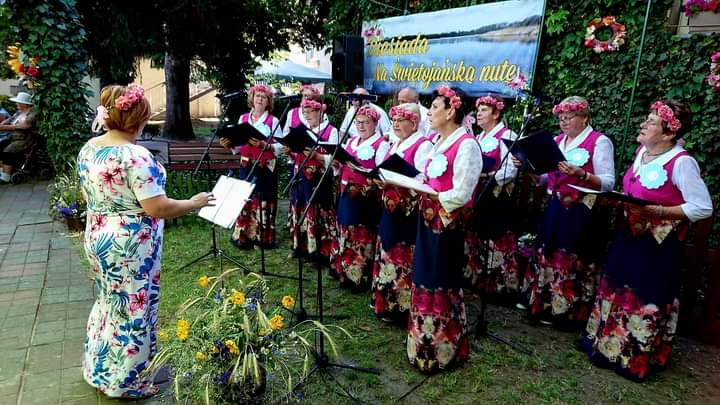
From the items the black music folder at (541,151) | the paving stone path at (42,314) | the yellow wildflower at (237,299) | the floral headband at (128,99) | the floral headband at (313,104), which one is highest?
the floral headband at (313,104)

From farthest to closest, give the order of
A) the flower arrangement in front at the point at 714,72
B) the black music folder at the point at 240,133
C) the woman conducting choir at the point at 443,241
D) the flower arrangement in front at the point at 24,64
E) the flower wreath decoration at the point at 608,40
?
the flower arrangement in front at the point at 24,64, the flower wreath decoration at the point at 608,40, the black music folder at the point at 240,133, the flower arrangement in front at the point at 714,72, the woman conducting choir at the point at 443,241

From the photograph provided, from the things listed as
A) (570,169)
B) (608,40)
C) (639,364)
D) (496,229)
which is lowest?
(639,364)

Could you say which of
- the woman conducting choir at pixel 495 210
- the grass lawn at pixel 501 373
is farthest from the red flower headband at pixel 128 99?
the woman conducting choir at pixel 495 210

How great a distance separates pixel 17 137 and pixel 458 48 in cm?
846

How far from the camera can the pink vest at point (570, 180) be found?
3.64 m

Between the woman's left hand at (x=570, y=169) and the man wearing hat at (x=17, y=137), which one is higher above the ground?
the woman's left hand at (x=570, y=169)

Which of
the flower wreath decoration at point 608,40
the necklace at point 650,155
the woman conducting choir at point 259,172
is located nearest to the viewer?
the necklace at point 650,155

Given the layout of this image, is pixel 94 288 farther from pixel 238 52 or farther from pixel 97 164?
pixel 238 52

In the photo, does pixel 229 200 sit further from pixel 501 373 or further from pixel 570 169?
pixel 570 169

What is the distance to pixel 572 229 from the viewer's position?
379 cm

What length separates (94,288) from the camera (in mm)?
4539

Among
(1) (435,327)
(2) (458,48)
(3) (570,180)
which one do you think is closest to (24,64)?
(2) (458,48)

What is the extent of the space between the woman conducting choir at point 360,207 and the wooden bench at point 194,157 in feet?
8.94

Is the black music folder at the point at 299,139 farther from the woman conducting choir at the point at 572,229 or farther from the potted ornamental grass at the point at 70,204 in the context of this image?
the potted ornamental grass at the point at 70,204
